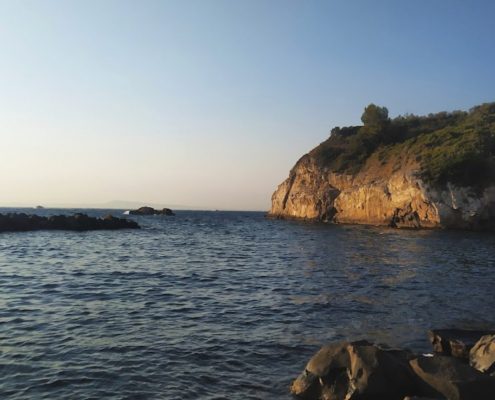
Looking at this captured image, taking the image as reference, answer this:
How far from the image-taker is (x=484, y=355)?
35.4 feet

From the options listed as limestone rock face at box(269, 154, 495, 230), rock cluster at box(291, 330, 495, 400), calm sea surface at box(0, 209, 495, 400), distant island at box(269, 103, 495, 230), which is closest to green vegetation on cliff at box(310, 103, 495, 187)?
distant island at box(269, 103, 495, 230)

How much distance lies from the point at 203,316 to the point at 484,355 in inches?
360

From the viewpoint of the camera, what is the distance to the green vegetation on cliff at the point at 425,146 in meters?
69.2

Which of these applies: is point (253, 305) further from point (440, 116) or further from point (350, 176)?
point (440, 116)

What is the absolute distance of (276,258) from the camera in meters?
36.1

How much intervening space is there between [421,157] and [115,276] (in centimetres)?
6489

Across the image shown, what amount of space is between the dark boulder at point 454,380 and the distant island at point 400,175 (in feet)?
205

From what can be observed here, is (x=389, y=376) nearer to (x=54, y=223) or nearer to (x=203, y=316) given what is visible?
(x=203, y=316)

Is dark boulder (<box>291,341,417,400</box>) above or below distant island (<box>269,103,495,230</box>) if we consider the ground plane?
below

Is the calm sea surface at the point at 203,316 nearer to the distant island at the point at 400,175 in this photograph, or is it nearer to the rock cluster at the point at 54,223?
the distant island at the point at 400,175

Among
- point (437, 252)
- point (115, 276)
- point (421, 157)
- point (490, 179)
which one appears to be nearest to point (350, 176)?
point (421, 157)

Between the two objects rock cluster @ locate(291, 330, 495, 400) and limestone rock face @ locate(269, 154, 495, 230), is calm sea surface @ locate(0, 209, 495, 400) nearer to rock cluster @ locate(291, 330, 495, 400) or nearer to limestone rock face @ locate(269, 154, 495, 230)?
rock cluster @ locate(291, 330, 495, 400)

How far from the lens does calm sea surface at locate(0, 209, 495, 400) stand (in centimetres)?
1110

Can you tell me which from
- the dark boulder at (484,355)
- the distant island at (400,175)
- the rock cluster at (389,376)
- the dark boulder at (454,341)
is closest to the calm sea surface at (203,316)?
the dark boulder at (454,341)
